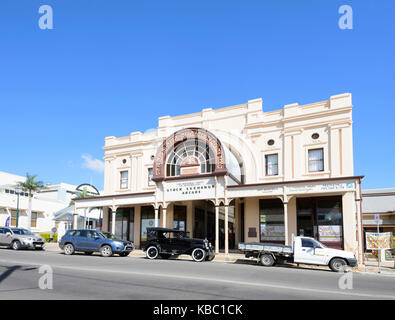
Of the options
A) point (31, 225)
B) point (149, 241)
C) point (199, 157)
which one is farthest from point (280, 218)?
point (31, 225)

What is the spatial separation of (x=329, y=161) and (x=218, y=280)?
14.1 metres

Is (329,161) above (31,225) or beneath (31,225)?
above

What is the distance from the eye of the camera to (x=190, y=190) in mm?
23656

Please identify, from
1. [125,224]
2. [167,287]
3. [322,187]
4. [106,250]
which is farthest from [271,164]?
[167,287]

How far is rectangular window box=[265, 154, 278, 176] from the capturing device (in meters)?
24.5

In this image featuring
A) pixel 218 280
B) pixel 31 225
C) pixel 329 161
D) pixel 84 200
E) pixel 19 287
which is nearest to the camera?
pixel 19 287

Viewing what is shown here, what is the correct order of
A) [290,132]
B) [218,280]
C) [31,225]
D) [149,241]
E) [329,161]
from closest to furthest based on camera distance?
1. [218,280]
2. [149,241]
3. [329,161]
4. [290,132]
5. [31,225]

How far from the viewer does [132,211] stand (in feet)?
96.3

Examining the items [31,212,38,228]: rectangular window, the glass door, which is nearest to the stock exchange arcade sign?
the glass door

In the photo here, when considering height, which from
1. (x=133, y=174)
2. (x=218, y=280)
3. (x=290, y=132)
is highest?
(x=290, y=132)

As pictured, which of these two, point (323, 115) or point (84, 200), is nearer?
point (323, 115)

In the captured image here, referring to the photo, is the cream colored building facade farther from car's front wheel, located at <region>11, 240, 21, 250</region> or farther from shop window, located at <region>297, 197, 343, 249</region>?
car's front wheel, located at <region>11, 240, 21, 250</region>

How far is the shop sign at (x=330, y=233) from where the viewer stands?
21.4 m

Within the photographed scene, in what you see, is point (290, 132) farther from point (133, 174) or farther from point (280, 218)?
point (133, 174)
